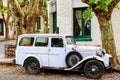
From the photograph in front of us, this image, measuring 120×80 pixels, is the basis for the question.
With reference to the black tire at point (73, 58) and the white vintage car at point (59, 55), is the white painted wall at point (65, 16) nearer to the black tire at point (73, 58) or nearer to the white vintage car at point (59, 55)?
the white vintage car at point (59, 55)

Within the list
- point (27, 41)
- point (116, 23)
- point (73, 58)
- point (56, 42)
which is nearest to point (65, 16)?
point (116, 23)

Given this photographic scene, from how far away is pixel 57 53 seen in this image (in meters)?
12.0

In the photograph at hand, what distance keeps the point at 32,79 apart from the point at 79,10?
8.15 m

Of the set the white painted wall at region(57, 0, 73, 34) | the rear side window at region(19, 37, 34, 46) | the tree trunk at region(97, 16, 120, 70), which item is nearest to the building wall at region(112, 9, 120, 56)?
the white painted wall at region(57, 0, 73, 34)

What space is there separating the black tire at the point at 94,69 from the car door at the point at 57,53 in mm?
1031

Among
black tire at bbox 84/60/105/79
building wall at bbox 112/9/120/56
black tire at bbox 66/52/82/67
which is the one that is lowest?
black tire at bbox 84/60/105/79

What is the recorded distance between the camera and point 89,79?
37.3 feet

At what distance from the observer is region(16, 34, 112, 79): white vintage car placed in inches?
451

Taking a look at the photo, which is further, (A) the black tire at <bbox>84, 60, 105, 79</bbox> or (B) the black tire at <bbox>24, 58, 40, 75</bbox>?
(B) the black tire at <bbox>24, 58, 40, 75</bbox>

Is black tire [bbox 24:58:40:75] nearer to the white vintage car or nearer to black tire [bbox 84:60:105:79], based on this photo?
the white vintage car

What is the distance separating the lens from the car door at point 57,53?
39.2ft

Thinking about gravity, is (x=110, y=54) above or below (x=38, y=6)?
below

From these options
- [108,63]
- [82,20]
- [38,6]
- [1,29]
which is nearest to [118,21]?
[82,20]

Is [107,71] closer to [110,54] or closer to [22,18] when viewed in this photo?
[110,54]
